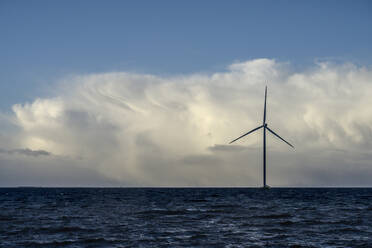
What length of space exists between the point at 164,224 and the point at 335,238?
18.5 meters

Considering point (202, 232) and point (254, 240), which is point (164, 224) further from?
point (254, 240)

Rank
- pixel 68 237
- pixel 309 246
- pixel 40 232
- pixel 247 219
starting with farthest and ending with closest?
1. pixel 247 219
2. pixel 40 232
3. pixel 68 237
4. pixel 309 246

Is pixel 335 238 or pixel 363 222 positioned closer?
pixel 335 238

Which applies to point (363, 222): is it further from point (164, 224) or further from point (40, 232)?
point (40, 232)

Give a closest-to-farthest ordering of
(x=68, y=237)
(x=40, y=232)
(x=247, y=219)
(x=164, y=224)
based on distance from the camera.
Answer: (x=68, y=237) < (x=40, y=232) < (x=164, y=224) < (x=247, y=219)

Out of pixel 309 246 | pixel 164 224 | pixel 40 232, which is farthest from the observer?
pixel 164 224

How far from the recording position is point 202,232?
39.2 meters

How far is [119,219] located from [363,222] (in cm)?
2938

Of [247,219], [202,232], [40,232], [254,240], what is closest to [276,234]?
[254,240]

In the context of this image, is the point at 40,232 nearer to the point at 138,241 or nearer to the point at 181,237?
the point at 138,241

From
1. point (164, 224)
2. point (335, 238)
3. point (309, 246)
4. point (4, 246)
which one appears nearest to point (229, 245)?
point (309, 246)

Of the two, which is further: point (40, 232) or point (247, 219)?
point (247, 219)

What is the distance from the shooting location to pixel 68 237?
37250 millimetres

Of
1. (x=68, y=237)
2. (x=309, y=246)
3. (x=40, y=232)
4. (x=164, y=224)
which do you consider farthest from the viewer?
(x=164, y=224)
